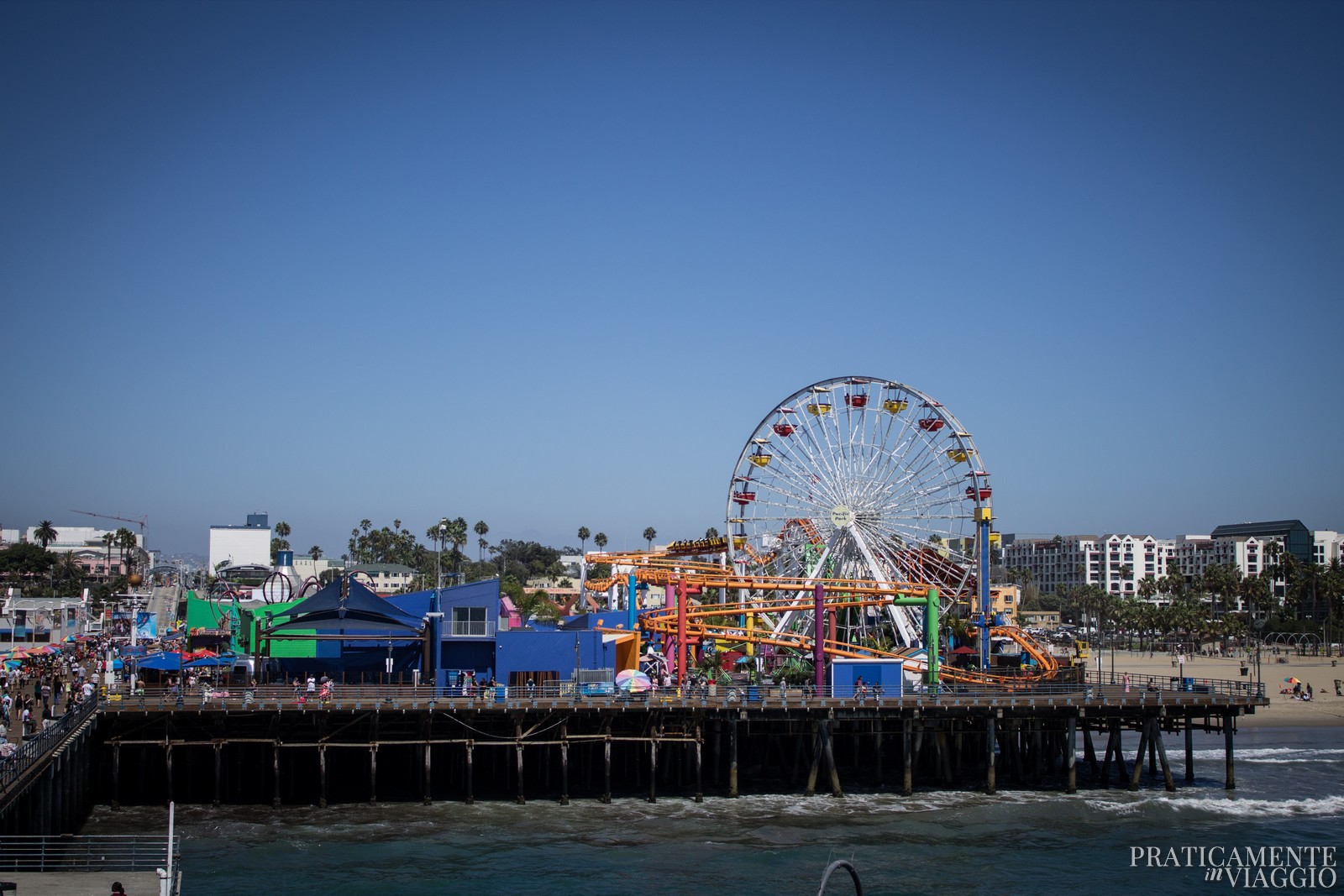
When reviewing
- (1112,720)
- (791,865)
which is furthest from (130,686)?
(1112,720)

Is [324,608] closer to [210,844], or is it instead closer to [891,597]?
[210,844]

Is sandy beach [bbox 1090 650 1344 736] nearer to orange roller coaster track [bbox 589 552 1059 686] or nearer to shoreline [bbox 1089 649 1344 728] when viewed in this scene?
shoreline [bbox 1089 649 1344 728]

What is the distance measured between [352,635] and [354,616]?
3.12ft

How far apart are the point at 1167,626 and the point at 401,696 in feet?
416

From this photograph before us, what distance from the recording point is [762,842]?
46.8 metres

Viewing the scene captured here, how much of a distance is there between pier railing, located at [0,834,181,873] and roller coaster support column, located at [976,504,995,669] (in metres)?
Result: 43.9

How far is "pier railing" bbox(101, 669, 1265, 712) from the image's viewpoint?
51844mm

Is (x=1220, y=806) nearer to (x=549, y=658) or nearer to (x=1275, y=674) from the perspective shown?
(x=549, y=658)

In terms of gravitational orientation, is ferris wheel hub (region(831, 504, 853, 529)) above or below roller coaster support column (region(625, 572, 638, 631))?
above

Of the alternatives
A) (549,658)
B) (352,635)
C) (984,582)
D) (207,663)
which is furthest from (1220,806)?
(207,663)

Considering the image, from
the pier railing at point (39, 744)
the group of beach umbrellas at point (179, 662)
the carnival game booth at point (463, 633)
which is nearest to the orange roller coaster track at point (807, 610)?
the carnival game booth at point (463, 633)

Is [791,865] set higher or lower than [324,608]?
lower

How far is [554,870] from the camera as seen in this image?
42719mm

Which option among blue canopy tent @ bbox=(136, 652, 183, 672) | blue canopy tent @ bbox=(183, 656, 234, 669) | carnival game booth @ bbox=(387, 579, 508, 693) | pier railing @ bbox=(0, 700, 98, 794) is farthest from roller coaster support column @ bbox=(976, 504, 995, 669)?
pier railing @ bbox=(0, 700, 98, 794)
